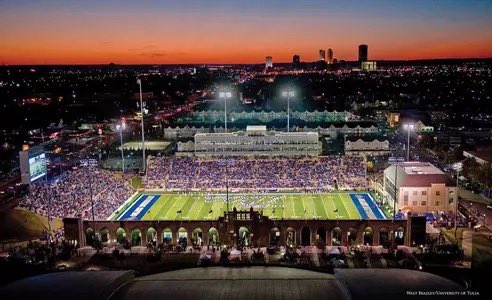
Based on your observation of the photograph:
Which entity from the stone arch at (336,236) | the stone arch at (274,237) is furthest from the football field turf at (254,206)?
the stone arch at (274,237)

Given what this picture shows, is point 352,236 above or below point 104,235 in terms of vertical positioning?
below

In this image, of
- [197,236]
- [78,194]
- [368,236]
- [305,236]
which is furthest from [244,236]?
[78,194]

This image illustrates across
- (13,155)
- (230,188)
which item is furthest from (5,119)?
(230,188)

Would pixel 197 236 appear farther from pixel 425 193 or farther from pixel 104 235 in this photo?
pixel 425 193

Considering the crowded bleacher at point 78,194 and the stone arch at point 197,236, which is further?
the crowded bleacher at point 78,194

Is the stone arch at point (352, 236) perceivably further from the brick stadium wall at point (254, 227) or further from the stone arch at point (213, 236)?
the stone arch at point (213, 236)

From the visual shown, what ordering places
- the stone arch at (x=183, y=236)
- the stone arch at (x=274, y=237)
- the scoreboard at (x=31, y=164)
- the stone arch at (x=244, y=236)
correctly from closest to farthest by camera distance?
the stone arch at (x=244, y=236)
the stone arch at (x=183, y=236)
the stone arch at (x=274, y=237)
the scoreboard at (x=31, y=164)

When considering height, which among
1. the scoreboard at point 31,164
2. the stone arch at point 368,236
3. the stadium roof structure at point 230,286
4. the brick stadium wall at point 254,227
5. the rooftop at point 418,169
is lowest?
the stone arch at point 368,236
